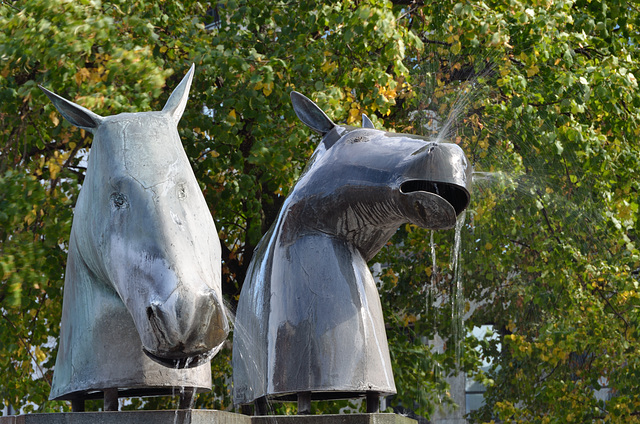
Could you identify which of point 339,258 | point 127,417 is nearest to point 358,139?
point 339,258

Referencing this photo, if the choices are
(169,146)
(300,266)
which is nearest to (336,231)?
(300,266)

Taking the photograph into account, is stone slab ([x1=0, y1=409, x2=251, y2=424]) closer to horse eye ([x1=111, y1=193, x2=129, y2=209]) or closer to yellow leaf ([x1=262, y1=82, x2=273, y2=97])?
horse eye ([x1=111, y1=193, x2=129, y2=209])

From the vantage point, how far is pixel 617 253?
8.56 m

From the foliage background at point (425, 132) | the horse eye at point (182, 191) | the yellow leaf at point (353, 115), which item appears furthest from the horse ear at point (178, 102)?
the yellow leaf at point (353, 115)

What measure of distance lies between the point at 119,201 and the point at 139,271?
272mm

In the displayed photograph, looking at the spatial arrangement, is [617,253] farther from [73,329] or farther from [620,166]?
[73,329]

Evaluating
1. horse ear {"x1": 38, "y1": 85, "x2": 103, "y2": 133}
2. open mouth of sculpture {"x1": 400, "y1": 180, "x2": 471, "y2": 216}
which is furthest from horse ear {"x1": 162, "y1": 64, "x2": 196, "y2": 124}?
open mouth of sculpture {"x1": 400, "y1": 180, "x2": 471, "y2": 216}

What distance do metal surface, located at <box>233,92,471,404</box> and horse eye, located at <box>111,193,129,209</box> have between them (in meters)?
0.98

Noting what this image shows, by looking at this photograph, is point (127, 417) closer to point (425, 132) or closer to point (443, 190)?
point (443, 190)

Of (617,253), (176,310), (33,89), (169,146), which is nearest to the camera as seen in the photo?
(176,310)

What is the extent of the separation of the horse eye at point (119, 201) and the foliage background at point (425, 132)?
3486 millimetres

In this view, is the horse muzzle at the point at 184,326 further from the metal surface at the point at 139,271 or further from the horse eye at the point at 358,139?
the horse eye at the point at 358,139

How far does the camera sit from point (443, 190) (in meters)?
3.22

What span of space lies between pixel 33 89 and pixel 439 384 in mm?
5113
